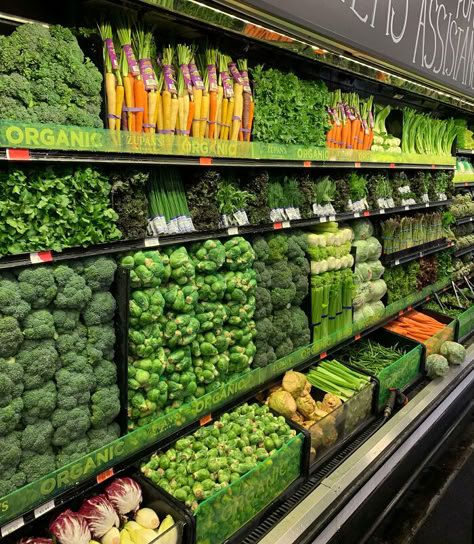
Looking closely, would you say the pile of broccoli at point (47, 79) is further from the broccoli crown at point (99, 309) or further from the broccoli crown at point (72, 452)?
the broccoli crown at point (72, 452)

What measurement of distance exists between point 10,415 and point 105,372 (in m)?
0.45

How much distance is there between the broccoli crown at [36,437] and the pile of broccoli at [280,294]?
1.40 metres

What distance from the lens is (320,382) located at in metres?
3.49

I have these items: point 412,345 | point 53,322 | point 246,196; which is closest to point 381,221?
point 412,345

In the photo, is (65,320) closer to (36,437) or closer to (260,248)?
(36,437)

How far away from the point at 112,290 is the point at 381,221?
2926 mm

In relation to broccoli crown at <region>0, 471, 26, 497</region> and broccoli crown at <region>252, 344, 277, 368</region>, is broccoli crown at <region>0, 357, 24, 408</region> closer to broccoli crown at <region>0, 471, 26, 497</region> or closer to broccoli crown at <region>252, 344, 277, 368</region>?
broccoli crown at <region>0, 471, 26, 497</region>

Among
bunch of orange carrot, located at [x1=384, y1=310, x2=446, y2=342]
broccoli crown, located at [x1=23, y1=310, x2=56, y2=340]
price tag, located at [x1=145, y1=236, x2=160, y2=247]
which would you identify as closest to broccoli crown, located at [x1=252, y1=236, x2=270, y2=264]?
price tag, located at [x1=145, y1=236, x2=160, y2=247]

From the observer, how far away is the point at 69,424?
205 centimetres

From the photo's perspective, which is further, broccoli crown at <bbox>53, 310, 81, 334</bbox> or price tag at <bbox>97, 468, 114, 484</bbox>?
price tag at <bbox>97, 468, 114, 484</bbox>

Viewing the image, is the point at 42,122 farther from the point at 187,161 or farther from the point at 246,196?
the point at 246,196

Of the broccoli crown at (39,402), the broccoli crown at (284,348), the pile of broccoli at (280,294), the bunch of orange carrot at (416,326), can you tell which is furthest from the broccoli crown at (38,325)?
the bunch of orange carrot at (416,326)

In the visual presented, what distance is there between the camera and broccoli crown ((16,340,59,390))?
1.89 metres

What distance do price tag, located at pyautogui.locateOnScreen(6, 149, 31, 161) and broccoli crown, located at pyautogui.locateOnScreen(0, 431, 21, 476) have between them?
108 centimetres
